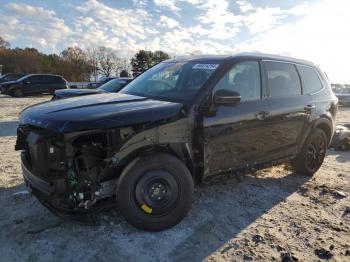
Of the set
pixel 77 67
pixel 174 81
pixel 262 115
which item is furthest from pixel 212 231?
pixel 77 67

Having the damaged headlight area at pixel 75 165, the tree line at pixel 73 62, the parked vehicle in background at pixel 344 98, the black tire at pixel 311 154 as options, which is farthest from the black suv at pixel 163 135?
the tree line at pixel 73 62

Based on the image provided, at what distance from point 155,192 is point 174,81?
159 centimetres

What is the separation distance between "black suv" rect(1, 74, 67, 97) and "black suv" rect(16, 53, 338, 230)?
2325 cm

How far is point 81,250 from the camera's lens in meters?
3.49

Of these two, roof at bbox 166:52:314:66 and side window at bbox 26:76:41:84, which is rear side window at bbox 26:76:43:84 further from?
roof at bbox 166:52:314:66

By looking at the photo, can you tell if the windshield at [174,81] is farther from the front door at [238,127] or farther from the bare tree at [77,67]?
the bare tree at [77,67]

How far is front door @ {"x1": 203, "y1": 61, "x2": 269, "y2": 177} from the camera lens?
4246 mm

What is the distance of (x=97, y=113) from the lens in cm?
353

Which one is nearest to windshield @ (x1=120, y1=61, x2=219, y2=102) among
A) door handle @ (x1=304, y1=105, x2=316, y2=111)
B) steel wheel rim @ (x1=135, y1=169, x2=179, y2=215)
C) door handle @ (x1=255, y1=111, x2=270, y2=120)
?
door handle @ (x1=255, y1=111, x2=270, y2=120)

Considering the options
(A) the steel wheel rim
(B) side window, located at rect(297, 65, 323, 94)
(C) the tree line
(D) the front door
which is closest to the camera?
(A) the steel wheel rim

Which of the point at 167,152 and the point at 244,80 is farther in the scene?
the point at 244,80

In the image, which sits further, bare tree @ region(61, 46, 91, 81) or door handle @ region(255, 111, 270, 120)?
bare tree @ region(61, 46, 91, 81)

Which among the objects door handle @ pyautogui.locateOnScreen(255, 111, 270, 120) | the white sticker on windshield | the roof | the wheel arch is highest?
the roof

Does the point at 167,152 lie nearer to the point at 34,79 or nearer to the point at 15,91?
the point at 15,91
